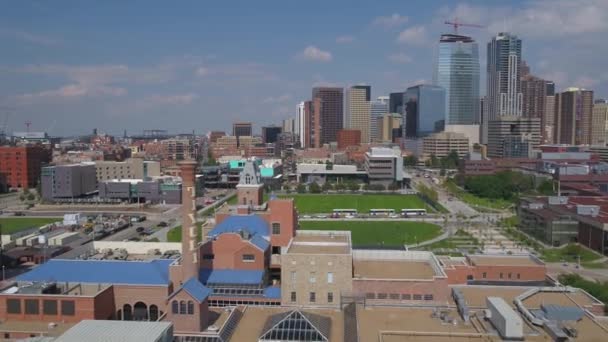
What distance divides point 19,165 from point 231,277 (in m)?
95.0

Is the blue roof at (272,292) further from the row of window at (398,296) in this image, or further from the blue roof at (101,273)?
the blue roof at (101,273)

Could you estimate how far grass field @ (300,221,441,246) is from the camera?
60584 millimetres

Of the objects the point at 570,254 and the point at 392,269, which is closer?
the point at 392,269

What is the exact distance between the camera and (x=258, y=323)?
25.4 metres

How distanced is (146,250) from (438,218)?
43987mm

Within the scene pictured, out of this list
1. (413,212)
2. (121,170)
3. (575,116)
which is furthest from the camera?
(575,116)

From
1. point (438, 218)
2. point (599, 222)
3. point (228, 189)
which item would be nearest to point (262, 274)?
point (599, 222)

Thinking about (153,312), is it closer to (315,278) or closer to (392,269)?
(315,278)

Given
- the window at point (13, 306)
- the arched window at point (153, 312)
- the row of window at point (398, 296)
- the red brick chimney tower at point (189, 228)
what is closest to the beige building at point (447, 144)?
the row of window at point (398, 296)

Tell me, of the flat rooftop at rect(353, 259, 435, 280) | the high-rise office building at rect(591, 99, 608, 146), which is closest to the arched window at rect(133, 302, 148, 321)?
the flat rooftop at rect(353, 259, 435, 280)

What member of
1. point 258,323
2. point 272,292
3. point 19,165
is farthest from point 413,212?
point 19,165

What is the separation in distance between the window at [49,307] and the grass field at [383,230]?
3400cm

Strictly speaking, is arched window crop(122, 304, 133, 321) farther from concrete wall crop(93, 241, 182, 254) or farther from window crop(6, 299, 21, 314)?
concrete wall crop(93, 241, 182, 254)

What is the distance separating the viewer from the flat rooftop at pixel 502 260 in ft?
124
